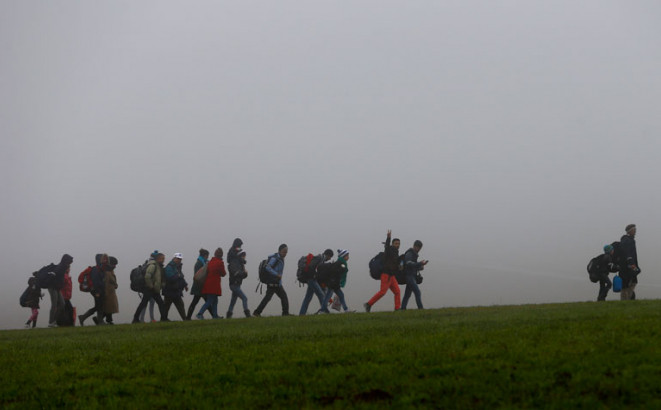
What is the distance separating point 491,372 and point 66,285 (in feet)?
63.6

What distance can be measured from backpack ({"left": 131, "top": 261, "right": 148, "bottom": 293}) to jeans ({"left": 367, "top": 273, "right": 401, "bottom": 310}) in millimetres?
6772

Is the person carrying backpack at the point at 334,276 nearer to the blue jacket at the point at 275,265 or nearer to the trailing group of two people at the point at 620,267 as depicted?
the blue jacket at the point at 275,265

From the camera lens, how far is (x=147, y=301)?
24891 mm

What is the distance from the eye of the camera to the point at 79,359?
43.1ft

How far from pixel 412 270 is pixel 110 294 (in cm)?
942

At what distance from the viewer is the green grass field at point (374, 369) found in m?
9.05

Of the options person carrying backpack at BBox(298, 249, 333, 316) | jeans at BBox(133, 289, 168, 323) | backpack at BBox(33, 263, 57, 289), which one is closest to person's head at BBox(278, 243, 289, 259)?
person carrying backpack at BBox(298, 249, 333, 316)

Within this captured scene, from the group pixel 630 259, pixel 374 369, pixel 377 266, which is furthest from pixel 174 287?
pixel 374 369

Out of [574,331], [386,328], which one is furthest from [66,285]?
[574,331]

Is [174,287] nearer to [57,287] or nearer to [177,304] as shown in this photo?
[177,304]

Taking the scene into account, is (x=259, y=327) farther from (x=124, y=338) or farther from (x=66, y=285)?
Result: (x=66, y=285)

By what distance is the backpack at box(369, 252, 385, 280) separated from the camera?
2411 centimetres

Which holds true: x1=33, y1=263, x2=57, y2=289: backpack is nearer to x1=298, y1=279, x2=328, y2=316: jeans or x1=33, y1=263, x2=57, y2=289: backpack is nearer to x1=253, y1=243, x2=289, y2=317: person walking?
x1=253, y1=243, x2=289, y2=317: person walking

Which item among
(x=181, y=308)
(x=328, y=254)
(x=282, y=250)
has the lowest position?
(x=181, y=308)
